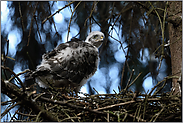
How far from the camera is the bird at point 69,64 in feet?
7.68

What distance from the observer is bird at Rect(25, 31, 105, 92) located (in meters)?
2.34

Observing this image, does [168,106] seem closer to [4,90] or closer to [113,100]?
[113,100]

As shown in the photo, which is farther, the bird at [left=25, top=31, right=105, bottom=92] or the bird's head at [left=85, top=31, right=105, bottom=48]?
the bird's head at [left=85, top=31, right=105, bottom=48]

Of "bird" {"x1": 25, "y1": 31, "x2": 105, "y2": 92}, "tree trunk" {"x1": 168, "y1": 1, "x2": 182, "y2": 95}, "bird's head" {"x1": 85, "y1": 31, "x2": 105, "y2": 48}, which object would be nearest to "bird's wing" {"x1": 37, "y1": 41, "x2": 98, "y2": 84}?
"bird" {"x1": 25, "y1": 31, "x2": 105, "y2": 92}

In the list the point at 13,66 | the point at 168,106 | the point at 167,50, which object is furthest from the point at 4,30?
the point at 168,106

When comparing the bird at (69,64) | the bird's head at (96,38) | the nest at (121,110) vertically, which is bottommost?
the nest at (121,110)

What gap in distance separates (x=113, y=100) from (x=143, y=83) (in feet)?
6.31

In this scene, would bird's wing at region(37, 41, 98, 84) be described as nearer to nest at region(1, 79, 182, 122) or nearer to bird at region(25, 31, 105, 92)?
bird at region(25, 31, 105, 92)

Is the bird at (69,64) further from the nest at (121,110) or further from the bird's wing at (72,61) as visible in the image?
the nest at (121,110)

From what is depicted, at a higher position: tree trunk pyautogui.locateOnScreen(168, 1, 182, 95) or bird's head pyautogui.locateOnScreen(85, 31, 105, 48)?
bird's head pyautogui.locateOnScreen(85, 31, 105, 48)

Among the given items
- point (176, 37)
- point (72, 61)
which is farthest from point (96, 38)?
point (176, 37)

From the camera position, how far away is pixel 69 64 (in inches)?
97.0

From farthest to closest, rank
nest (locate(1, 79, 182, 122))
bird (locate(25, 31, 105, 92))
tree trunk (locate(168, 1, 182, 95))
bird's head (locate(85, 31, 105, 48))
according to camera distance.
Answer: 1. bird's head (locate(85, 31, 105, 48))
2. bird (locate(25, 31, 105, 92))
3. tree trunk (locate(168, 1, 182, 95))
4. nest (locate(1, 79, 182, 122))

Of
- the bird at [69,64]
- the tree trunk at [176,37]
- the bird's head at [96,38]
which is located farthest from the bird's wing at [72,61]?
the tree trunk at [176,37]
